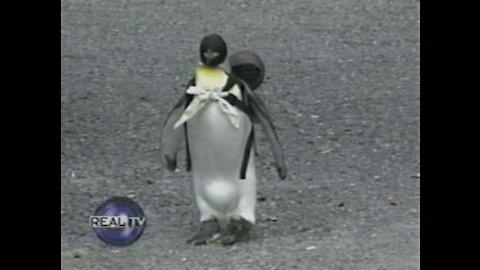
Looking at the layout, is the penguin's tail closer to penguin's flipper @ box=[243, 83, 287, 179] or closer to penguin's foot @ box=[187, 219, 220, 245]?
penguin's flipper @ box=[243, 83, 287, 179]

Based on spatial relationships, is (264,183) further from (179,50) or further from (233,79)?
(179,50)

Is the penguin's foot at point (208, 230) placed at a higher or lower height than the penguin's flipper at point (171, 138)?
lower

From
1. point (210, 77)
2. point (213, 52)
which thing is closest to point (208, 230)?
point (210, 77)

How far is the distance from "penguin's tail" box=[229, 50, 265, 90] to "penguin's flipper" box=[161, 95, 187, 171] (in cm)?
29

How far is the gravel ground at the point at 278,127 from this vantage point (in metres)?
6.52

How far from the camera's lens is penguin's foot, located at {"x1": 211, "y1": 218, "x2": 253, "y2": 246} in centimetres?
647

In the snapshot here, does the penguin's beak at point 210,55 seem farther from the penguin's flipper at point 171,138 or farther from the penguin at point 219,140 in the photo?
the penguin's flipper at point 171,138

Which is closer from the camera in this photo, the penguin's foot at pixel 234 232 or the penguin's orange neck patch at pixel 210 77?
the penguin's orange neck patch at pixel 210 77

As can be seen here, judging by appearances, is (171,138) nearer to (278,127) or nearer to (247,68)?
(247,68)

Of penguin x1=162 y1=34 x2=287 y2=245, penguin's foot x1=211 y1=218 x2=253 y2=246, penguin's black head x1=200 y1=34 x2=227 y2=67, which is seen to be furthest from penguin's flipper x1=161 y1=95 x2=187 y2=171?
penguin's foot x1=211 y1=218 x2=253 y2=246

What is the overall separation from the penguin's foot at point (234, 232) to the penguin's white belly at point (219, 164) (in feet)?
0.12

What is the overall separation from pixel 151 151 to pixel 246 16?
3448 mm

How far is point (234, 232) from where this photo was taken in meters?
6.49

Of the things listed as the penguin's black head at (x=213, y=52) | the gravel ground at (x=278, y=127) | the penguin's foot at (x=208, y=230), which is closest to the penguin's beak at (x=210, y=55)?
the penguin's black head at (x=213, y=52)
